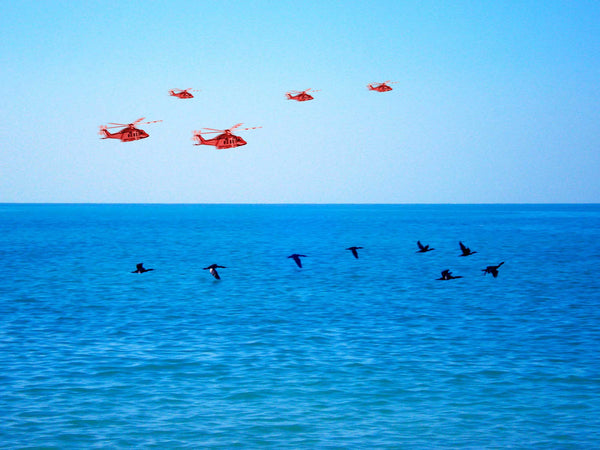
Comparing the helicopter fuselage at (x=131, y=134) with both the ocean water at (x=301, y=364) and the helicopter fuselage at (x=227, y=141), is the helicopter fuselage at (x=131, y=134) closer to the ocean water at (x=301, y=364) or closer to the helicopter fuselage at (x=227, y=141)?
the helicopter fuselage at (x=227, y=141)

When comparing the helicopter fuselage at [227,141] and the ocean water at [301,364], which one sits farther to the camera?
the helicopter fuselage at [227,141]

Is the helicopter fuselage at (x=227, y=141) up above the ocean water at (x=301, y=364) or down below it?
above

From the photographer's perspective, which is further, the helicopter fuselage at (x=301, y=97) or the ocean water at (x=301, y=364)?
the helicopter fuselage at (x=301, y=97)

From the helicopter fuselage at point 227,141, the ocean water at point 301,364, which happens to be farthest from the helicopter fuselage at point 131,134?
the ocean water at point 301,364

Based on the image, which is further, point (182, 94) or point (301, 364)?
point (182, 94)

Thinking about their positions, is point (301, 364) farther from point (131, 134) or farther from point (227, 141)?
point (131, 134)

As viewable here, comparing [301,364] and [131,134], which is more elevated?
[131,134]

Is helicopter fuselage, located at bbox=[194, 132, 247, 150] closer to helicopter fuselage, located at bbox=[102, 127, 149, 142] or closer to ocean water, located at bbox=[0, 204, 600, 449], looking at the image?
helicopter fuselage, located at bbox=[102, 127, 149, 142]

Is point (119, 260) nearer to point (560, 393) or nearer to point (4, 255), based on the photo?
point (4, 255)

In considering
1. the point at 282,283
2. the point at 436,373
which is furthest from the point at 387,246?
the point at 436,373

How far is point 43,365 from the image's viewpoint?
29.3m

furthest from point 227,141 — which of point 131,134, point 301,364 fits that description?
point 301,364

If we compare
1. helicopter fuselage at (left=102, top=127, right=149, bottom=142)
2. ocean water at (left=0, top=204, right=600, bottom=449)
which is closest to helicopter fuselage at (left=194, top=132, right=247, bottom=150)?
helicopter fuselage at (left=102, top=127, right=149, bottom=142)

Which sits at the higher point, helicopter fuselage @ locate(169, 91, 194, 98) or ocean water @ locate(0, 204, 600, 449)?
helicopter fuselage @ locate(169, 91, 194, 98)
